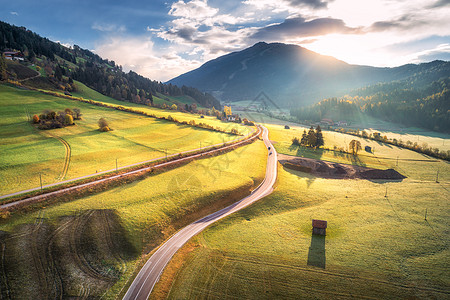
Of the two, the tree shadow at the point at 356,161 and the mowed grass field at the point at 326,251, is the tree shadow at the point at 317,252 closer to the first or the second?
the mowed grass field at the point at 326,251

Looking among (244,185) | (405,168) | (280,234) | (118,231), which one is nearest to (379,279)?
(280,234)

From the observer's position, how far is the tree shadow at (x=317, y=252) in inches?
1350

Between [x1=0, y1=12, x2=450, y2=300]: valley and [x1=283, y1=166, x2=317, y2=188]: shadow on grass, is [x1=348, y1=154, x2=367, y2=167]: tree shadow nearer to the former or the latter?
[x1=0, y1=12, x2=450, y2=300]: valley

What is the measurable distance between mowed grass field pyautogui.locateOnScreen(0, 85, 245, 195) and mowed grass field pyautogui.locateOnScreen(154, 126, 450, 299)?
125 feet

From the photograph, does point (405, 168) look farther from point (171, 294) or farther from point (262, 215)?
point (171, 294)

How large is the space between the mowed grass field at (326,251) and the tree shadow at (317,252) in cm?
15

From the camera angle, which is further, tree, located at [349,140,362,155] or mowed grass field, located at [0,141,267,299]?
tree, located at [349,140,362,155]

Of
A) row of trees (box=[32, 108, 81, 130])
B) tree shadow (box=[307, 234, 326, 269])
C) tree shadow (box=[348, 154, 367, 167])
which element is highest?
row of trees (box=[32, 108, 81, 130])

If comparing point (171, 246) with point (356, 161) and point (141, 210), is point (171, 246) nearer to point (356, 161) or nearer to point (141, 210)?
point (141, 210)

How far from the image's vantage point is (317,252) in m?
36.8

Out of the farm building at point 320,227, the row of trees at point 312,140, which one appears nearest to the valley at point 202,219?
the farm building at point 320,227

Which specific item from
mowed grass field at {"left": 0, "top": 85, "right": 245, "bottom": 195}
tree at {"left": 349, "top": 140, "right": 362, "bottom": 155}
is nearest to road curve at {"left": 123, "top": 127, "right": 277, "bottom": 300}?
mowed grass field at {"left": 0, "top": 85, "right": 245, "bottom": 195}

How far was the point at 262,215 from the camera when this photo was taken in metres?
50.5

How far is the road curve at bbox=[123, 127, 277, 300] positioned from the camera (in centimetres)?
3036
